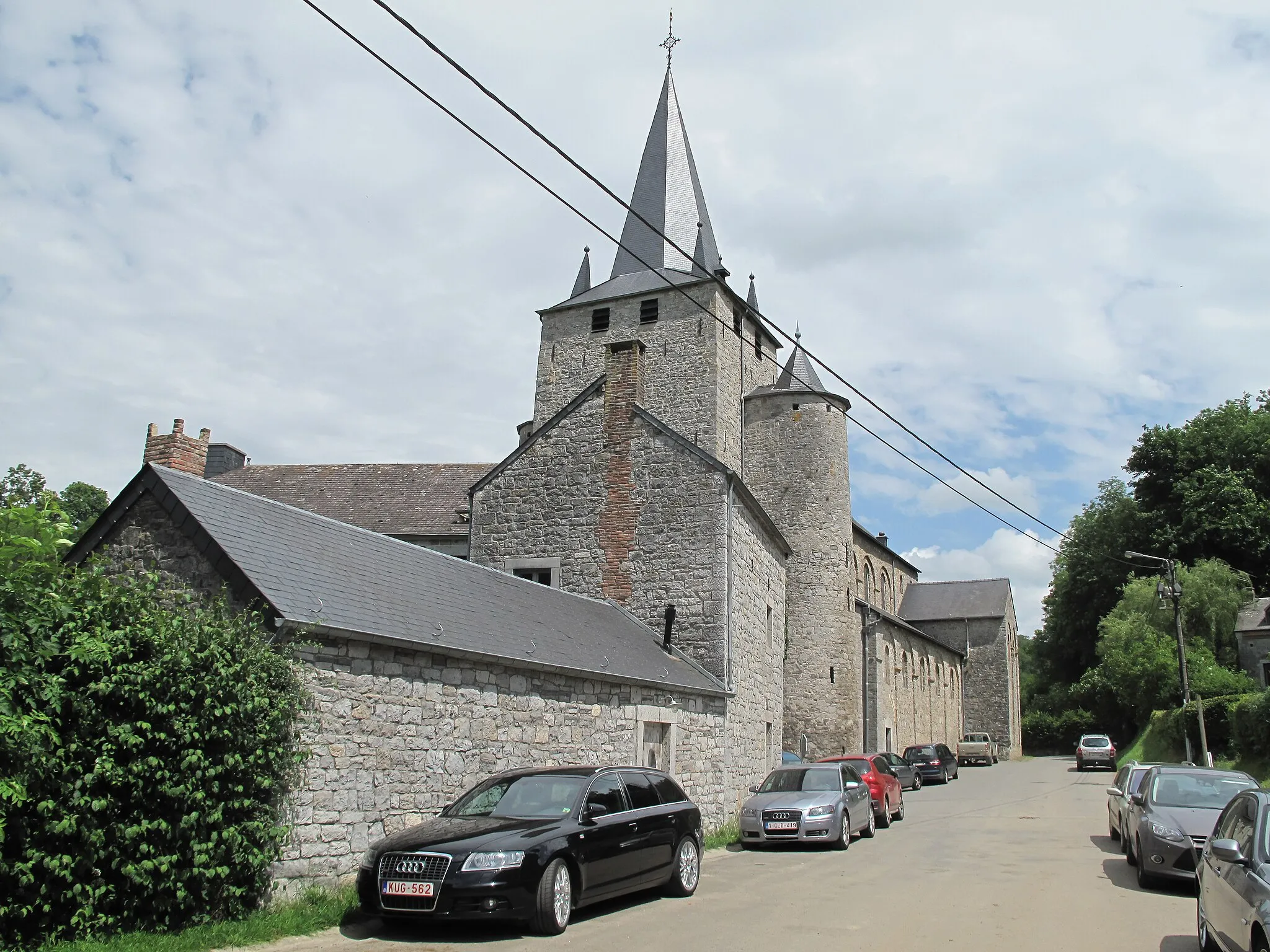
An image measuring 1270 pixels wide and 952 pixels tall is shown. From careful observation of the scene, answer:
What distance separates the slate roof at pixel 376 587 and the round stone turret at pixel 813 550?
58.1ft

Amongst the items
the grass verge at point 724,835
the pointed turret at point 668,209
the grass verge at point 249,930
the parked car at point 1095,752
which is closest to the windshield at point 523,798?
the grass verge at point 249,930

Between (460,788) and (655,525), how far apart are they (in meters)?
8.98

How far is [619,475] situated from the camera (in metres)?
20.2

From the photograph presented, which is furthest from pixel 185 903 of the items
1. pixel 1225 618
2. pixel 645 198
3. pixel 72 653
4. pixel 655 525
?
pixel 1225 618

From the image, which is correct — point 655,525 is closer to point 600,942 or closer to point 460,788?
point 460,788

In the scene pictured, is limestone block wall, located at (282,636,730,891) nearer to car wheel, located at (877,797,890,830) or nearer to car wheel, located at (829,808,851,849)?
car wheel, located at (829,808,851,849)

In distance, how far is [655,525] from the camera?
19.5 m

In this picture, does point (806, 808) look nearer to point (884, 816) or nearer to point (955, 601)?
point (884, 816)

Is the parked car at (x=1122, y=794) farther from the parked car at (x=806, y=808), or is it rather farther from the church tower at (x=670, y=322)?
the church tower at (x=670, y=322)

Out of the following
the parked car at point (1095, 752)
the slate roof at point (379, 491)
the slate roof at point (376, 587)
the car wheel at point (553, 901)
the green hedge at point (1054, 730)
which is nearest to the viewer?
the car wheel at point (553, 901)

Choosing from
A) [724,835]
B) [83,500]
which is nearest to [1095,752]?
[724,835]

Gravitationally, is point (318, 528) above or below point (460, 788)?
above

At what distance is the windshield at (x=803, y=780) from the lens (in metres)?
15.8

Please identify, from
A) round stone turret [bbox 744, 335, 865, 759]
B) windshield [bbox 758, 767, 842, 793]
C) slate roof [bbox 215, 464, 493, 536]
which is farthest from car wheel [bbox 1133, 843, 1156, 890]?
slate roof [bbox 215, 464, 493, 536]
